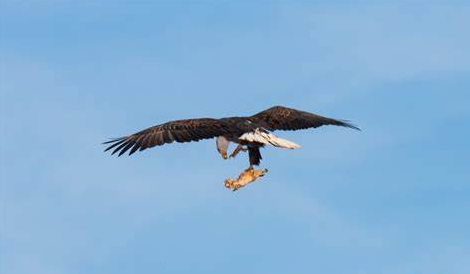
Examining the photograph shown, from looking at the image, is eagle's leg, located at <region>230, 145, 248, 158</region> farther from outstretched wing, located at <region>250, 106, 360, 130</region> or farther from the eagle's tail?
outstretched wing, located at <region>250, 106, 360, 130</region>

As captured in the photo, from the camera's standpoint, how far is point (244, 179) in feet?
72.6

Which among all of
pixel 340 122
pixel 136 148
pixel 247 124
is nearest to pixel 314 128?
pixel 340 122

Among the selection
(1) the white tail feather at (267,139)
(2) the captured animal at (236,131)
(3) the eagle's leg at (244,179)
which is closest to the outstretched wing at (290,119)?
(2) the captured animal at (236,131)

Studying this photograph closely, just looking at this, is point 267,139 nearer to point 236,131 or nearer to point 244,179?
point 236,131

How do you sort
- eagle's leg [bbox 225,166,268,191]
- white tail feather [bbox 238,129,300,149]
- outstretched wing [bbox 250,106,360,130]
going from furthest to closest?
outstretched wing [bbox 250,106,360,130] < white tail feather [bbox 238,129,300,149] < eagle's leg [bbox 225,166,268,191]

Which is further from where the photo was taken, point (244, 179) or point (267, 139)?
point (267, 139)

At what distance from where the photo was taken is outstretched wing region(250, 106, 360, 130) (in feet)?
92.2

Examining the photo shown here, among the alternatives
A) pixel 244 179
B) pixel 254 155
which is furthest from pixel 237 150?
pixel 244 179

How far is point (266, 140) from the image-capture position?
2488cm

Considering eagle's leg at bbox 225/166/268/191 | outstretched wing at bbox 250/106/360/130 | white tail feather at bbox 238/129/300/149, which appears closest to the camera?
eagle's leg at bbox 225/166/268/191

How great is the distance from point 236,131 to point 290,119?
325 centimetres

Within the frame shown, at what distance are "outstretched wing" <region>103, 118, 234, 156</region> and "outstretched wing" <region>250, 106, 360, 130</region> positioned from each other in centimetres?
174

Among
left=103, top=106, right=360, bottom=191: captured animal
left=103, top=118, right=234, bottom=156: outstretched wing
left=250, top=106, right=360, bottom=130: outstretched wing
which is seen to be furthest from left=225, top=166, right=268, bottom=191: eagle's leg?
left=250, top=106, right=360, bottom=130: outstretched wing

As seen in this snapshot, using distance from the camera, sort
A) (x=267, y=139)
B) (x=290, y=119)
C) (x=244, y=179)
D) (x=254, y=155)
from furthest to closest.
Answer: (x=290, y=119) → (x=267, y=139) → (x=254, y=155) → (x=244, y=179)
